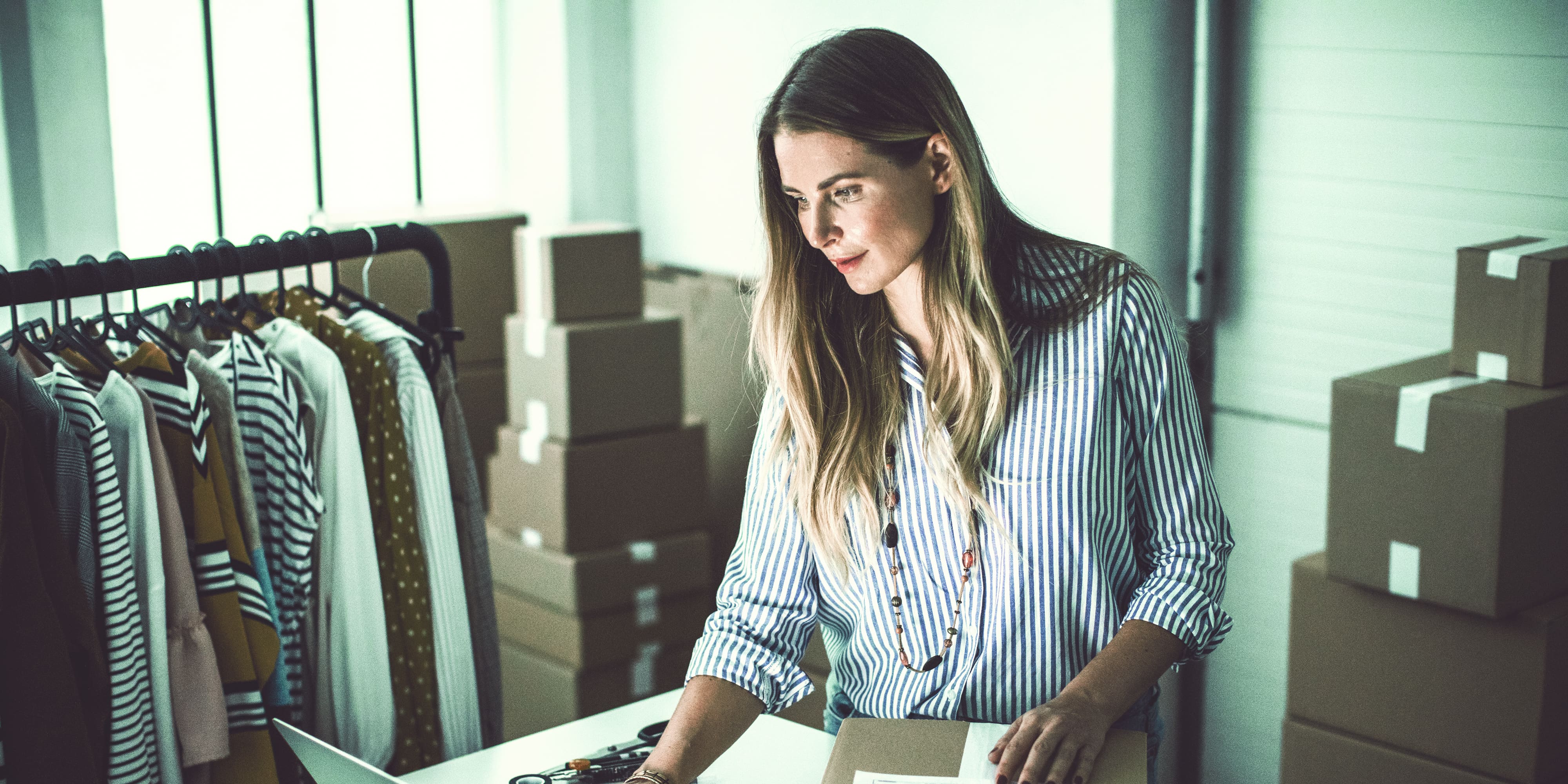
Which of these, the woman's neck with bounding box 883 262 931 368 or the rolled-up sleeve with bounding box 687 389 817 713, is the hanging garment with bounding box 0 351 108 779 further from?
the woman's neck with bounding box 883 262 931 368

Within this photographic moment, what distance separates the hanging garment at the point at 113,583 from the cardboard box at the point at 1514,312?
6.07 ft

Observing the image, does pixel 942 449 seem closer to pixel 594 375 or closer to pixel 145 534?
pixel 145 534

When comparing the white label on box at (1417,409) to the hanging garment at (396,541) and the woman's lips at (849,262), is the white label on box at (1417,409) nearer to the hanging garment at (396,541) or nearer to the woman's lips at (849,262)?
the woman's lips at (849,262)

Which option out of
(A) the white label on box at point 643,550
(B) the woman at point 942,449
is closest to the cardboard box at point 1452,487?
(B) the woman at point 942,449

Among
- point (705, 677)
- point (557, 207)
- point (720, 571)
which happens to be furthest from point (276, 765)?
point (557, 207)

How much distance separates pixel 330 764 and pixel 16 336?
78 cm

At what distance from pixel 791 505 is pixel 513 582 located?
185 centimetres

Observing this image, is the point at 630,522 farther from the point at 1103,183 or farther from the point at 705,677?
the point at 705,677

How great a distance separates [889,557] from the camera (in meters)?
1.35

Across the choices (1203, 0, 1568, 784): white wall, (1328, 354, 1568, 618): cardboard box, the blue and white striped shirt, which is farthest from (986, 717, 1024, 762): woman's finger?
(1203, 0, 1568, 784): white wall

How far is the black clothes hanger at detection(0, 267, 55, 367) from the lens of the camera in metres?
1.50

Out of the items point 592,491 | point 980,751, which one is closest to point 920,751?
point 980,751

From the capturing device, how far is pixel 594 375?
2.90 m

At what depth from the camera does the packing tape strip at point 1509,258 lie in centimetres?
195
